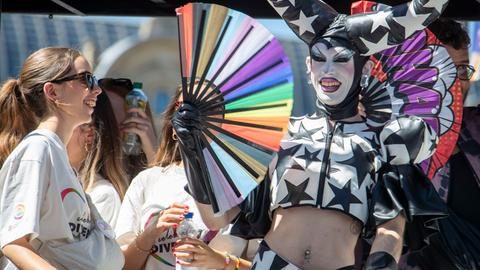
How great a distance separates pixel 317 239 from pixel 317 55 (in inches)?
24.5

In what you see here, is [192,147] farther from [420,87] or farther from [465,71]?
[465,71]

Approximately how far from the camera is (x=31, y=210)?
316 cm

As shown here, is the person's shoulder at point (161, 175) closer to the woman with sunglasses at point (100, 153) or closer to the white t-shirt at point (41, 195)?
the woman with sunglasses at point (100, 153)

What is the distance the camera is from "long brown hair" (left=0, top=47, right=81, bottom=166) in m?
3.50

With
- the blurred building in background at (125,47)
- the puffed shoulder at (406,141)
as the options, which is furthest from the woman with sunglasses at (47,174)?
the blurred building in background at (125,47)

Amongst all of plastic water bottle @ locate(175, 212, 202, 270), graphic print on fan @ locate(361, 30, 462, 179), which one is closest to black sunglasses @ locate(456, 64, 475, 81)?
graphic print on fan @ locate(361, 30, 462, 179)

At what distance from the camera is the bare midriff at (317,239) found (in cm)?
336

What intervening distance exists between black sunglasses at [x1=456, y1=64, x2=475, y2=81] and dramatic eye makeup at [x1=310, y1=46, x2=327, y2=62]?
100cm

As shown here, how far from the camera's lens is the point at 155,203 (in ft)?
12.9

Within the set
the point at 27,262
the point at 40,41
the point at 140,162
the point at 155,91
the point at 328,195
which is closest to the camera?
the point at 27,262

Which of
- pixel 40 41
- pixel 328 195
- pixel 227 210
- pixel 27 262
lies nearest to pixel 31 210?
pixel 27 262

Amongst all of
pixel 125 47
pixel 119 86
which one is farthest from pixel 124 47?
pixel 119 86

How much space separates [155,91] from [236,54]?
18.8 metres

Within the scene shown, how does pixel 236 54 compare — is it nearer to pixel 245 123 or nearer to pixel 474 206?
pixel 245 123
